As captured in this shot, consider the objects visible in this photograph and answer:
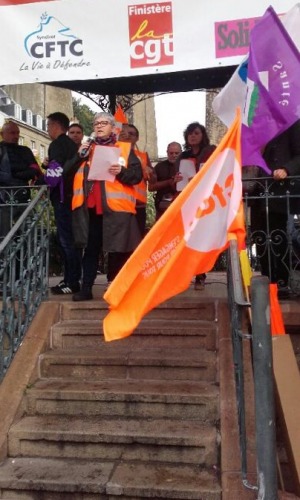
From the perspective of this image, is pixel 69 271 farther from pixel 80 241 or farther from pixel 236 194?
pixel 236 194

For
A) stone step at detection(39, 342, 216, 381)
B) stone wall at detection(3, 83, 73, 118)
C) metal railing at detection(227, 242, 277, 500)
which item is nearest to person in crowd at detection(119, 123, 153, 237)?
stone step at detection(39, 342, 216, 381)

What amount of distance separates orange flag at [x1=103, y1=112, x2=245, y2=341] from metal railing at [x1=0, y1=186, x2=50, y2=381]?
174 cm

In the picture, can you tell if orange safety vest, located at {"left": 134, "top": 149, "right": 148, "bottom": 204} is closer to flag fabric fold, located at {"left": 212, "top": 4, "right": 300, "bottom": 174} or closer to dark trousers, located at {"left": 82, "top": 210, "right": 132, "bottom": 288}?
dark trousers, located at {"left": 82, "top": 210, "right": 132, "bottom": 288}

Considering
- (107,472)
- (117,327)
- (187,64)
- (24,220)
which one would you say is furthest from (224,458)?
(187,64)

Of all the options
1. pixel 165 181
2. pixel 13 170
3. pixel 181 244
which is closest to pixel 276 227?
pixel 165 181

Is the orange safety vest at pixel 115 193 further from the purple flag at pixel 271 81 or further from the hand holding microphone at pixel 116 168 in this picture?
the purple flag at pixel 271 81

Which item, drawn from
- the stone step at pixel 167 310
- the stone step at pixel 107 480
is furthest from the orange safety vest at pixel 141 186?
the stone step at pixel 107 480

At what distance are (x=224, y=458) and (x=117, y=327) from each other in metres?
1.24

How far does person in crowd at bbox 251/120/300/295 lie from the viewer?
4707 mm

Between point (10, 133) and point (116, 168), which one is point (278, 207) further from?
point (10, 133)

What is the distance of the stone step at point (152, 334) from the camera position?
14.8 feet

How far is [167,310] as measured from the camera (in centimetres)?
483

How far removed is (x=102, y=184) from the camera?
16.3 ft

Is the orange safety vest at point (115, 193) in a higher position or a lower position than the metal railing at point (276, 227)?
higher
